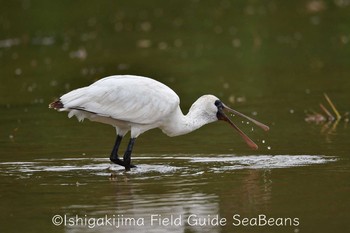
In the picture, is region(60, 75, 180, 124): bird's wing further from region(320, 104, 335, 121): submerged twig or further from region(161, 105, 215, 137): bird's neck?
region(320, 104, 335, 121): submerged twig

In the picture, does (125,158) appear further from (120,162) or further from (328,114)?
(328,114)

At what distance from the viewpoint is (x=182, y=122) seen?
13.2m

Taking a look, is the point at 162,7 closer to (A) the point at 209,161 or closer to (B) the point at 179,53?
(B) the point at 179,53

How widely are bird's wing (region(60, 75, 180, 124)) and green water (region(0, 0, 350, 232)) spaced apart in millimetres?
610

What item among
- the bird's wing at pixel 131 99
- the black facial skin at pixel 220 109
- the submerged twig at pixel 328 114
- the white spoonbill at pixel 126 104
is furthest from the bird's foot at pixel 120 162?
the submerged twig at pixel 328 114

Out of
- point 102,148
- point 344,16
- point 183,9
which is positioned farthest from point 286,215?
point 183,9

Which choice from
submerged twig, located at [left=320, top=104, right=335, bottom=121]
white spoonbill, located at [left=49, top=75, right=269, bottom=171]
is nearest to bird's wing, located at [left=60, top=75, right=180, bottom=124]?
white spoonbill, located at [left=49, top=75, right=269, bottom=171]

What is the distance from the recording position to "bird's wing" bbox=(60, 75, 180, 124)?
12.7 metres

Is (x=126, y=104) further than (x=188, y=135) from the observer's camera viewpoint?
No

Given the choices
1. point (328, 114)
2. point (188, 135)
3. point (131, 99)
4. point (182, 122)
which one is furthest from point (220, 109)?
point (328, 114)

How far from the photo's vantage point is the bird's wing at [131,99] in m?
12.7

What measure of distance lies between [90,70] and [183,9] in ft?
34.7

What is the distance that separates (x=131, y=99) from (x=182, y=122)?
720 millimetres

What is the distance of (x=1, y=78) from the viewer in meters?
22.0
